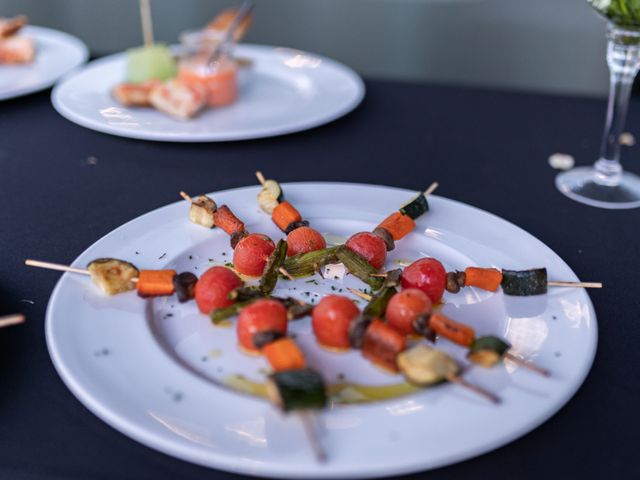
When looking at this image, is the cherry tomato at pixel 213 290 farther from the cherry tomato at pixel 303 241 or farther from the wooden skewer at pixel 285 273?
the cherry tomato at pixel 303 241

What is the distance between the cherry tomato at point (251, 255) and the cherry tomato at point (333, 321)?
265mm

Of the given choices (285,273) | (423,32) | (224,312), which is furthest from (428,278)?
(423,32)

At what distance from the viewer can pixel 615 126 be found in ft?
6.85

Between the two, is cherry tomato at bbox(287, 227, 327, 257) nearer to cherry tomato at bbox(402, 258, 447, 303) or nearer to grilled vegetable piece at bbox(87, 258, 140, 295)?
cherry tomato at bbox(402, 258, 447, 303)

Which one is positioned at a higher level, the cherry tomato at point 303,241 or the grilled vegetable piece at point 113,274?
the grilled vegetable piece at point 113,274

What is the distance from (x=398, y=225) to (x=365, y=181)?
497 mm

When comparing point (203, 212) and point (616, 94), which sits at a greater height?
point (616, 94)

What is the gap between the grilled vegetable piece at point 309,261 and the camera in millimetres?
1623

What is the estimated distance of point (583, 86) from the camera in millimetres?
5469

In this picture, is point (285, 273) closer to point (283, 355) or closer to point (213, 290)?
point (213, 290)

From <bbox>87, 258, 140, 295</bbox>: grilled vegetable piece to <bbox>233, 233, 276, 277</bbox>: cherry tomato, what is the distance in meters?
0.24

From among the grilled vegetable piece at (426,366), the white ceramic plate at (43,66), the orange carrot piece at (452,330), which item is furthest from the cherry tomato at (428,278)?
the white ceramic plate at (43,66)

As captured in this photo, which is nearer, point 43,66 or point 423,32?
point 43,66

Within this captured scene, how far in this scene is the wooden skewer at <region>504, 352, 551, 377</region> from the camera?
125cm
